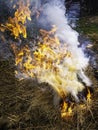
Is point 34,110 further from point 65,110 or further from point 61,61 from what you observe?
point 61,61

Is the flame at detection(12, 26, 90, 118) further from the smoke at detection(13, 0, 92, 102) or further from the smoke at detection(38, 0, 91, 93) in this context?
the smoke at detection(38, 0, 91, 93)

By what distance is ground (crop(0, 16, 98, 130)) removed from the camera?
15.0ft

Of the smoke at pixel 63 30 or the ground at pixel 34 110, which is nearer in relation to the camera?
the ground at pixel 34 110

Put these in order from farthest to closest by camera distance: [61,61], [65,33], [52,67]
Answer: [65,33], [61,61], [52,67]

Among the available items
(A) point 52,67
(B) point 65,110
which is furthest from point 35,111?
(A) point 52,67

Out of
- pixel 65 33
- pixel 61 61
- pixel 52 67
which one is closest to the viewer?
pixel 52 67

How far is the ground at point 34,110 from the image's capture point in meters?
4.56

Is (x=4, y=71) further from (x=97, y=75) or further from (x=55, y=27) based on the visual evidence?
(x=97, y=75)

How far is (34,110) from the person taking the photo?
4.84m

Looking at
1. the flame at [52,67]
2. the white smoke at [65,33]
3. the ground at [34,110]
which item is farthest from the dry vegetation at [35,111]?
the white smoke at [65,33]

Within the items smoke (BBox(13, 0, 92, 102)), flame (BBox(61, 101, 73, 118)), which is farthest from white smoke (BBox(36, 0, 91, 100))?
flame (BBox(61, 101, 73, 118))

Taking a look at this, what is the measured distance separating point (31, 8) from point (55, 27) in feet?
4.35

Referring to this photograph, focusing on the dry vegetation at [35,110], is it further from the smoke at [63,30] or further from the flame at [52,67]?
the smoke at [63,30]

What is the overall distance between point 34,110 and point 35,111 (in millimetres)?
33
